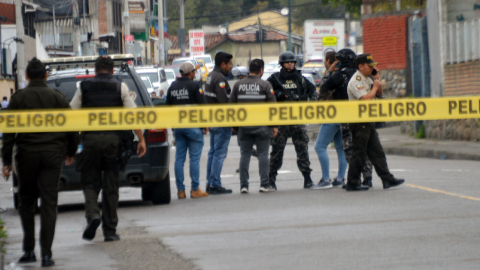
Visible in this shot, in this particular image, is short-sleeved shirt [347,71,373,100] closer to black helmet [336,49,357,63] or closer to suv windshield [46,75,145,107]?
black helmet [336,49,357,63]

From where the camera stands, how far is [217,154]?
39.0ft

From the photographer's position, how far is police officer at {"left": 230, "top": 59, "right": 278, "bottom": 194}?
11.1 m

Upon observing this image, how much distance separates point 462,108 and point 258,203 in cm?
294

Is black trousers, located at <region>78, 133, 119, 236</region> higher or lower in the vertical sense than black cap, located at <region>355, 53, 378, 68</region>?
lower

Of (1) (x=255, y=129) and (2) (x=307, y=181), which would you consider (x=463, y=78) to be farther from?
(1) (x=255, y=129)

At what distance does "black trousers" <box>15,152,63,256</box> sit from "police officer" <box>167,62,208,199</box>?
4.31m

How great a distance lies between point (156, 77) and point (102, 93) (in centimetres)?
2692

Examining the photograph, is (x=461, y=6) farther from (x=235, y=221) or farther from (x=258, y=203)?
(x=235, y=221)

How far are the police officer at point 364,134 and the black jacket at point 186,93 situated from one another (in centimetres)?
197

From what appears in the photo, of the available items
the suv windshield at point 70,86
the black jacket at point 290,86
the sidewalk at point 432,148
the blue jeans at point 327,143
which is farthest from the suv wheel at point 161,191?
the sidewalk at point 432,148

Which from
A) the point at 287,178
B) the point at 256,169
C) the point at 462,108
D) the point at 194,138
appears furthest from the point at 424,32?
the point at 462,108

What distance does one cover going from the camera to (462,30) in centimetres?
1925

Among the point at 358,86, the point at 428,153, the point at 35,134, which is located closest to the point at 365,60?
the point at 358,86

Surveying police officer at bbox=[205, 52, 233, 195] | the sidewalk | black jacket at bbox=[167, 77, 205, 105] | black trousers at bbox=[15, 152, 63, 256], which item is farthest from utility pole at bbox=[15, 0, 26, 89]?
black trousers at bbox=[15, 152, 63, 256]
